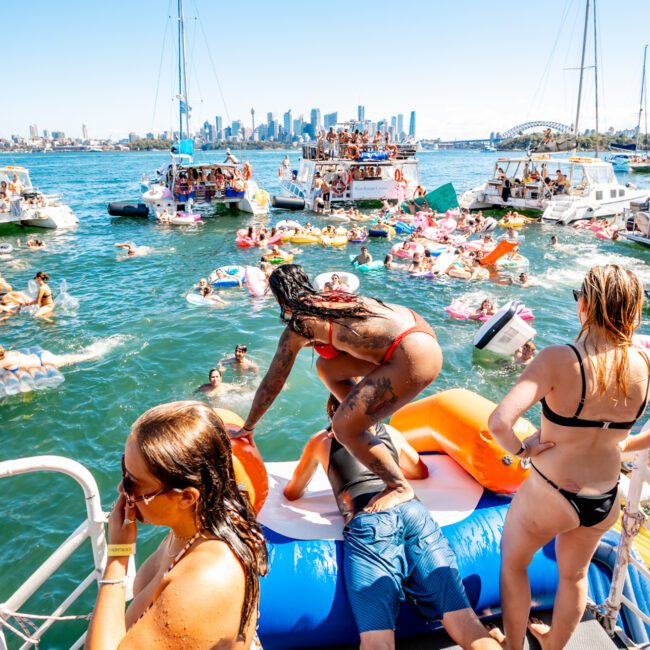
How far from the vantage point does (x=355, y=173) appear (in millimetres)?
29344

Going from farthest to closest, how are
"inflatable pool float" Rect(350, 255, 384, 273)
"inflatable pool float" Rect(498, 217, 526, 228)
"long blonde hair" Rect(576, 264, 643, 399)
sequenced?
"inflatable pool float" Rect(498, 217, 526, 228)
"inflatable pool float" Rect(350, 255, 384, 273)
"long blonde hair" Rect(576, 264, 643, 399)

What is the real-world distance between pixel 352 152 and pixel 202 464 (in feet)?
97.8

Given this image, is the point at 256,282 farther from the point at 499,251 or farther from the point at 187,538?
the point at 187,538

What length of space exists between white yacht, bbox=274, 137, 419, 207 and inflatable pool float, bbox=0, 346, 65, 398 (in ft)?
67.9

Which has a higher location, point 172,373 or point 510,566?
point 510,566

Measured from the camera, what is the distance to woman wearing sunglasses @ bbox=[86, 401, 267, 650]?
1569 millimetres

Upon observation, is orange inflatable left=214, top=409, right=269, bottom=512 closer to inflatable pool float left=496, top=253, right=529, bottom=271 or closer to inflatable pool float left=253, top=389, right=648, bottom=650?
inflatable pool float left=253, top=389, right=648, bottom=650

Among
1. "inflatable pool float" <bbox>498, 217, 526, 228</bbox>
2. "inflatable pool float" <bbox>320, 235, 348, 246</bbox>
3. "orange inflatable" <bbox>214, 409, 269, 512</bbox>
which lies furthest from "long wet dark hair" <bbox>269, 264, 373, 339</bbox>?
"inflatable pool float" <bbox>498, 217, 526, 228</bbox>

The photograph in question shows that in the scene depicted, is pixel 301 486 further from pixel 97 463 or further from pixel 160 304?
pixel 160 304

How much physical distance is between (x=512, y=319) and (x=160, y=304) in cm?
958

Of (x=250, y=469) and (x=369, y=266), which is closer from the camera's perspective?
(x=250, y=469)

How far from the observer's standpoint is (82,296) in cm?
1509

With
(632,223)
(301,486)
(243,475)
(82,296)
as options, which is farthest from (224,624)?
(632,223)

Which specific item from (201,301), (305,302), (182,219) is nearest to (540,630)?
(305,302)
